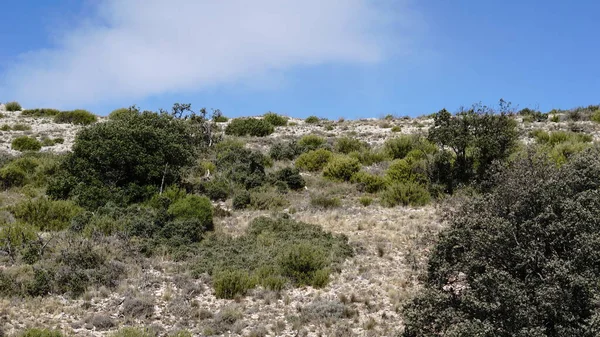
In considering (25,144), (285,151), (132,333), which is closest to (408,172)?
(285,151)

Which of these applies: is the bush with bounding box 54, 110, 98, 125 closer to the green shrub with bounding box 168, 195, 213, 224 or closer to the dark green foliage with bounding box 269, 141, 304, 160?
the dark green foliage with bounding box 269, 141, 304, 160

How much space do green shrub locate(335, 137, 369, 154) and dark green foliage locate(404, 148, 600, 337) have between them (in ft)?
59.1

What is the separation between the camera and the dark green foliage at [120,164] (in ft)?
63.5

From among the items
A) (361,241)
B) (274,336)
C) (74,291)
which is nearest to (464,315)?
(274,336)

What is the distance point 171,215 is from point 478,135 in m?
12.8

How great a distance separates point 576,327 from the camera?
844 cm

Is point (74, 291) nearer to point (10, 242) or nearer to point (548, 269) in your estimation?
point (10, 242)

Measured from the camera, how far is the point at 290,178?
74.0ft

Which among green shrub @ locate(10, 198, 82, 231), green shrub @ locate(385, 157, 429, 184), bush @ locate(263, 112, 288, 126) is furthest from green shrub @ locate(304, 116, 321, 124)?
green shrub @ locate(10, 198, 82, 231)

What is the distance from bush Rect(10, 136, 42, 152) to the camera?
28.8m

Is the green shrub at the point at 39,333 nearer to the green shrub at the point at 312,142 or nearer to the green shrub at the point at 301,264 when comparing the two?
the green shrub at the point at 301,264

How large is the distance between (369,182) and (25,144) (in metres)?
19.0

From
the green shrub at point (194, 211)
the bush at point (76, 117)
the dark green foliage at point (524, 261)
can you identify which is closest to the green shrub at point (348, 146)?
the green shrub at point (194, 211)

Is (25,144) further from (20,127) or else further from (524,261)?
(524,261)
